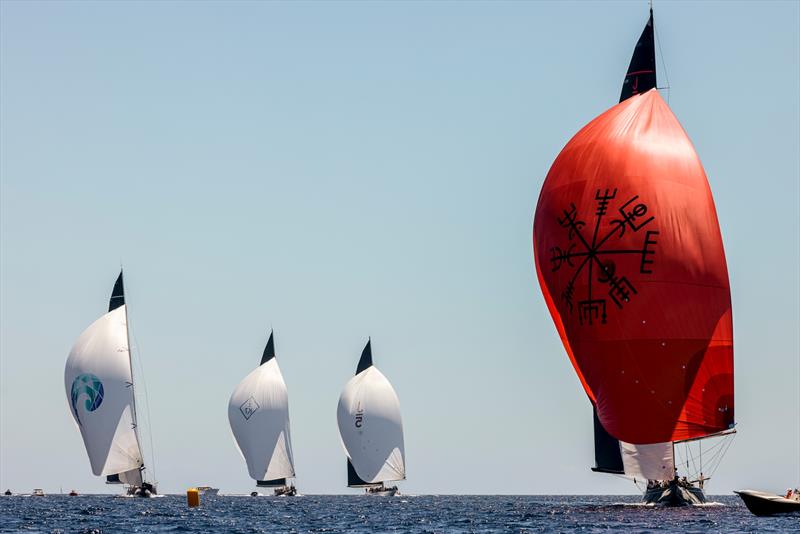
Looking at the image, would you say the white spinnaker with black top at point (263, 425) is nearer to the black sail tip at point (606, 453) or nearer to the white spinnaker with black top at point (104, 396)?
the white spinnaker with black top at point (104, 396)

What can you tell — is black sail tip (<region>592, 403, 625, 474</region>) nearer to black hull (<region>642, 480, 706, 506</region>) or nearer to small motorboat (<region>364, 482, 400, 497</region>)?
black hull (<region>642, 480, 706, 506</region>)

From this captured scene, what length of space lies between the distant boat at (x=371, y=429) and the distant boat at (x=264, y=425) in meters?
5.27

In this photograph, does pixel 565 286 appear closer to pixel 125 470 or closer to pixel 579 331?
pixel 579 331

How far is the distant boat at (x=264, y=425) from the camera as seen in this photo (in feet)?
389

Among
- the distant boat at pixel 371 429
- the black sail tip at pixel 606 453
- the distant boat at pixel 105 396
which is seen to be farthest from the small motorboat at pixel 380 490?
the black sail tip at pixel 606 453

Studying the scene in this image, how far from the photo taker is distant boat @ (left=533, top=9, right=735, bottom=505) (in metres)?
55.5

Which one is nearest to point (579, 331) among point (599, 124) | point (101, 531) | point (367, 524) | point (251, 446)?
point (599, 124)

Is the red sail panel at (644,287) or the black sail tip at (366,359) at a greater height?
the black sail tip at (366,359)

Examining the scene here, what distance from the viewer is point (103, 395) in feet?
305

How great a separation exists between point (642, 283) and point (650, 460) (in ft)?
29.4

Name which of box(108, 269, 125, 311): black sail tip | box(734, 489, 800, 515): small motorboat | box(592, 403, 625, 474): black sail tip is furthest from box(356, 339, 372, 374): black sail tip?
box(734, 489, 800, 515): small motorboat

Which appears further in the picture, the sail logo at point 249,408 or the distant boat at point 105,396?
the sail logo at point 249,408

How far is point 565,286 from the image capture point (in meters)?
57.4

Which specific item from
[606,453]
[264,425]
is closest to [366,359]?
[264,425]
